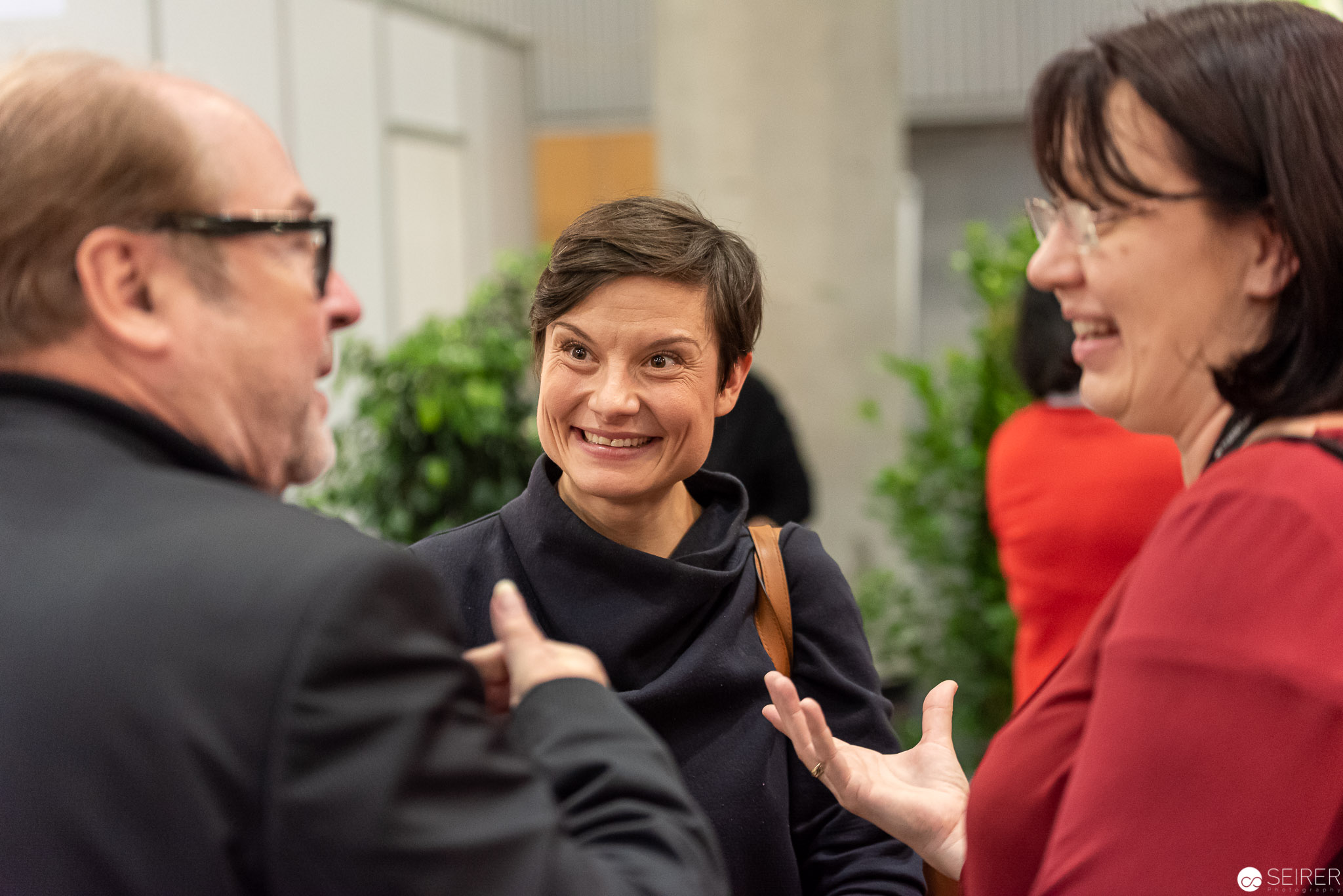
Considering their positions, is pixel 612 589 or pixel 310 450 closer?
pixel 310 450

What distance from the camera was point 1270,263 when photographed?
110cm

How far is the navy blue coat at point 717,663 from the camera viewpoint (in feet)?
5.01

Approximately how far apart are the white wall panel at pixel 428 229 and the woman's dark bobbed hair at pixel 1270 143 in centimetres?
620

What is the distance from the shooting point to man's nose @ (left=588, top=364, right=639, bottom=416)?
5.14ft

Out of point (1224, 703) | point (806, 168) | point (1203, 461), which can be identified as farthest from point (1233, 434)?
point (806, 168)

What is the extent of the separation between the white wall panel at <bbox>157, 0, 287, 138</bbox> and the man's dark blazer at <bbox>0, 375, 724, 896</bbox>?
4.79 m

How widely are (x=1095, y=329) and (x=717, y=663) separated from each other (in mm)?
637

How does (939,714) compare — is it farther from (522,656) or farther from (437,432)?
(437,432)

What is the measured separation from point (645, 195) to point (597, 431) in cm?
35

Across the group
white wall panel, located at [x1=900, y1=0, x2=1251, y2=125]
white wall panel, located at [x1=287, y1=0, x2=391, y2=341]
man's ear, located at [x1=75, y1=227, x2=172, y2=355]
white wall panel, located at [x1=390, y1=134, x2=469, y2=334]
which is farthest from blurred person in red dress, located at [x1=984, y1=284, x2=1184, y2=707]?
white wall panel, located at [x1=900, y1=0, x2=1251, y2=125]

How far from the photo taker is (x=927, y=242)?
983 cm

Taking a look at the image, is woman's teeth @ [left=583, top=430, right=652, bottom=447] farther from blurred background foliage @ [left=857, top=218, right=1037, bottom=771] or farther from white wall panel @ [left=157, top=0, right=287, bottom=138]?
white wall panel @ [left=157, top=0, right=287, bottom=138]

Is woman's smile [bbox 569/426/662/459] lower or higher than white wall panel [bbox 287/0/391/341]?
lower

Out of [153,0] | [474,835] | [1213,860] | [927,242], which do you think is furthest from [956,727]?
[927,242]
